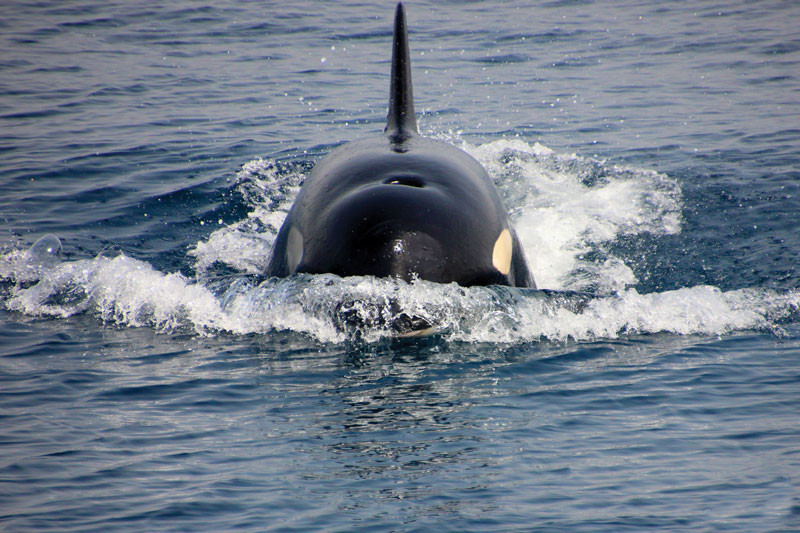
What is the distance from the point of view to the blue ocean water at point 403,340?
5770 millimetres

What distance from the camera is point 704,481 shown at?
5852 mm

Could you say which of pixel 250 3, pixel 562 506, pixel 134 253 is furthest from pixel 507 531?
pixel 250 3

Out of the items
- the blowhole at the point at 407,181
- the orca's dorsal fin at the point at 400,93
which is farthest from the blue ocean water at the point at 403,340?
the orca's dorsal fin at the point at 400,93


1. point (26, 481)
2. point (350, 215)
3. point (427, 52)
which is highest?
point (427, 52)

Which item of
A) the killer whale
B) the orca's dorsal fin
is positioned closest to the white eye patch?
the killer whale

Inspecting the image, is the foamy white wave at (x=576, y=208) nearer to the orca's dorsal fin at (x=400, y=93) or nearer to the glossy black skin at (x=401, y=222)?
the glossy black skin at (x=401, y=222)

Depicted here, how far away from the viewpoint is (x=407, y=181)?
893cm

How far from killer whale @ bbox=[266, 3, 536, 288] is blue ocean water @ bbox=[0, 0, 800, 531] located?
21 centimetres

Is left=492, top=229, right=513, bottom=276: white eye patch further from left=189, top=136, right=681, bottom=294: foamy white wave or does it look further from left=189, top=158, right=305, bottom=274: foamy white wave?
left=189, top=158, right=305, bottom=274: foamy white wave

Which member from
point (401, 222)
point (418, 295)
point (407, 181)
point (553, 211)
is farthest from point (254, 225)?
point (418, 295)

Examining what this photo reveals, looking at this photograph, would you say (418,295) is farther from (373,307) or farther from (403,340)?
(403,340)

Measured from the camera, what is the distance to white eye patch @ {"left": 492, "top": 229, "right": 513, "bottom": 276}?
8906mm

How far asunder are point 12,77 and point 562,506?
23.1 metres

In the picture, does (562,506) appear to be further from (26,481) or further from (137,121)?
(137,121)
